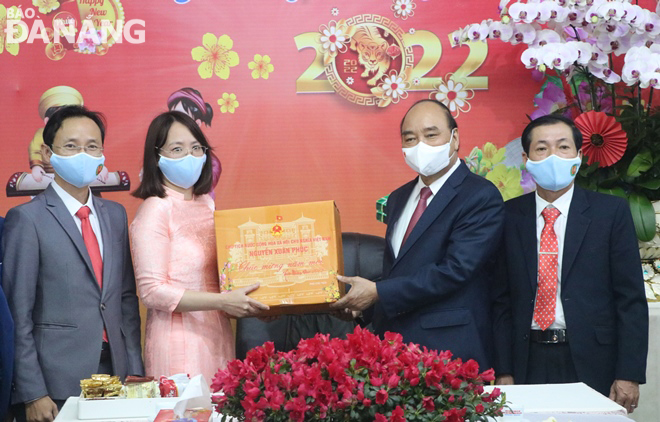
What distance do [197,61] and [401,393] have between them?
2603 mm

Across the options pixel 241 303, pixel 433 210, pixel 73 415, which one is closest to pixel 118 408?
pixel 73 415

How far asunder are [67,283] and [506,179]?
84.6 inches

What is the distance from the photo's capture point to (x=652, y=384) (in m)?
3.38

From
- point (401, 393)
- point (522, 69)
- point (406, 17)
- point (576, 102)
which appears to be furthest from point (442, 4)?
point (401, 393)

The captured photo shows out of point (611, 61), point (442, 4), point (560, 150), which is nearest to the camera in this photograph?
point (560, 150)

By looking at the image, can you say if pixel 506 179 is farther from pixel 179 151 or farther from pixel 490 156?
pixel 179 151

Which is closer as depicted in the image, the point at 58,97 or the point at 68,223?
the point at 68,223

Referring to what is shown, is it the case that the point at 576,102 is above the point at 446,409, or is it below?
above

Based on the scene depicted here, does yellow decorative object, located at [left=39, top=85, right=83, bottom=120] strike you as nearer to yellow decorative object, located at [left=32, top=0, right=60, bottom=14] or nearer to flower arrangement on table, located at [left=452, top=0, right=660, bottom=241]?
yellow decorative object, located at [left=32, top=0, right=60, bottom=14]

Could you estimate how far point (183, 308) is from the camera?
8.79 feet

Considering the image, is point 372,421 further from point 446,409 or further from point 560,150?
point 560,150

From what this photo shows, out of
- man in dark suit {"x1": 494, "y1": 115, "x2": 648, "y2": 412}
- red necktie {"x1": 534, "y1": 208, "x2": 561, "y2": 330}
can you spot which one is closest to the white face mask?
man in dark suit {"x1": 494, "y1": 115, "x2": 648, "y2": 412}

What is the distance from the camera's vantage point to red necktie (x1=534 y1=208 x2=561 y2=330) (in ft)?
9.32

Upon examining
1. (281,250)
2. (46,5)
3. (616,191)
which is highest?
(46,5)
